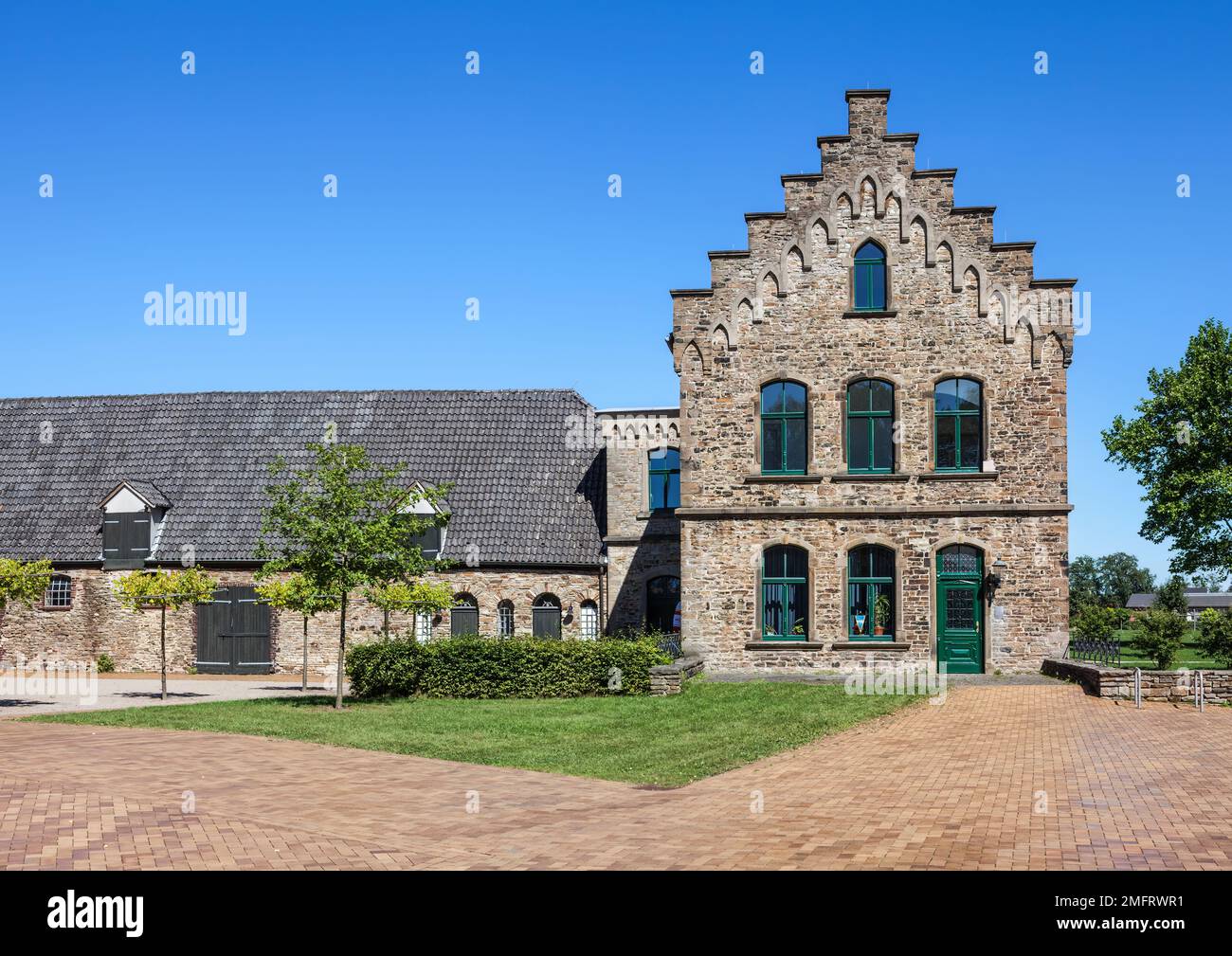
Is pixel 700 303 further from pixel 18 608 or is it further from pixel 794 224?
pixel 18 608

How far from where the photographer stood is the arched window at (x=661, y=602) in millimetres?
31438

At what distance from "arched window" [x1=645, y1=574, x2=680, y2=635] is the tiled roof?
1931 mm

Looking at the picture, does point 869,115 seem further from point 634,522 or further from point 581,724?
point 581,724

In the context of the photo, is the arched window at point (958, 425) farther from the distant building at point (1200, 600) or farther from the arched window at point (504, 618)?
the distant building at point (1200, 600)

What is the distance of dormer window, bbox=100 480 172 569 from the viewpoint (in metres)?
33.5

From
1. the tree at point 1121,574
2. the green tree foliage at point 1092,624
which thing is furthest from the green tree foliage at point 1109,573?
the green tree foliage at point 1092,624

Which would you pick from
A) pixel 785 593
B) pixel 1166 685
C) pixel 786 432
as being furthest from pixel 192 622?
pixel 1166 685

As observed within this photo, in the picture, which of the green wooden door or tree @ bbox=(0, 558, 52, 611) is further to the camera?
the green wooden door

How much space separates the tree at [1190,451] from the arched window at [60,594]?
37.1 metres

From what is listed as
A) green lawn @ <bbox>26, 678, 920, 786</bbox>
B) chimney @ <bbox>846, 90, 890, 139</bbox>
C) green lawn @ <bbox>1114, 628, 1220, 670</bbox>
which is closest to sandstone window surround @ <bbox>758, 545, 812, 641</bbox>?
green lawn @ <bbox>26, 678, 920, 786</bbox>

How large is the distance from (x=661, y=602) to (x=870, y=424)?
8.31 metres

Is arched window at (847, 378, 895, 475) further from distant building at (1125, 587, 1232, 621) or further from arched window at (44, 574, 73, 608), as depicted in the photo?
distant building at (1125, 587, 1232, 621)
